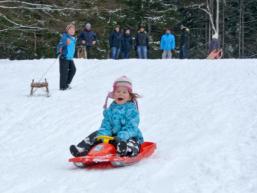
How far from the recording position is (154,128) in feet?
29.6

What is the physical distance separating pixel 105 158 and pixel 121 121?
71cm

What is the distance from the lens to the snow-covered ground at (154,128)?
560cm

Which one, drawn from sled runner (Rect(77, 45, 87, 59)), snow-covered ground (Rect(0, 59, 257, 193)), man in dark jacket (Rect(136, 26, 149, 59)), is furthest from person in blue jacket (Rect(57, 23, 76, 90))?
man in dark jacket (Rect(136, 26, 149, 59))

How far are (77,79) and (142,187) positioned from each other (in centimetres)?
1074

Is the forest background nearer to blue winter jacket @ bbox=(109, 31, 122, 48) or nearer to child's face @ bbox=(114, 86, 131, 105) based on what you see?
blue winter jacket @ bbox=(109, 31, 122, 48)

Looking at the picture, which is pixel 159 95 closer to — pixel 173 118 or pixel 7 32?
pixel 173 118

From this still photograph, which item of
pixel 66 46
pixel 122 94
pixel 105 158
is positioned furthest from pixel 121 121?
pixel 66 46

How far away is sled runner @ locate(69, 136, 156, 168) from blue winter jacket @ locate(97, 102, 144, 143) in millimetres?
245

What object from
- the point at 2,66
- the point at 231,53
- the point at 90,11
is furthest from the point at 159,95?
the point at 231,53

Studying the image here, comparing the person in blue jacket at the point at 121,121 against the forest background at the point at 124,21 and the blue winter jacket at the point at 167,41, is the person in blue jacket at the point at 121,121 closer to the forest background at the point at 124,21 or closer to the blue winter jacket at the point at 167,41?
the blue winter jacket at the point at 167,41

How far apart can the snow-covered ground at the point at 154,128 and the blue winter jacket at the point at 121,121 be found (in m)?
0.44

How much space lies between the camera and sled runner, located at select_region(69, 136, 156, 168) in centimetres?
627

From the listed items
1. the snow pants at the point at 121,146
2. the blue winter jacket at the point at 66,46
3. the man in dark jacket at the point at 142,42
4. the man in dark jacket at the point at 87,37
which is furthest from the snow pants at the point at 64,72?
the man in dark jacket at the point at 142,42

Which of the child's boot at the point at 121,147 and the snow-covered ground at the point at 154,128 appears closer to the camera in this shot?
the snow-covered ground at the point at 154,128
